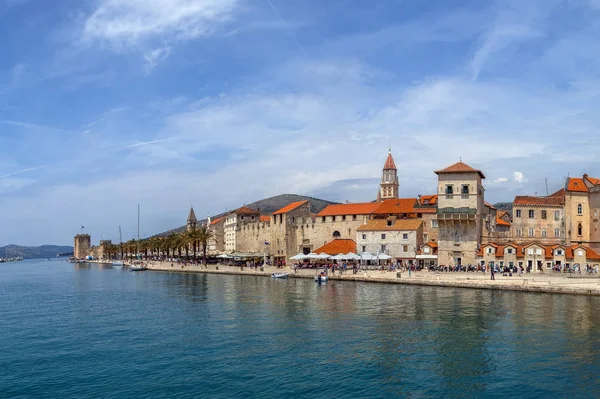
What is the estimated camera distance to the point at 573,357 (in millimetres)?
23172

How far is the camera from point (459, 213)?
59125 millimetres

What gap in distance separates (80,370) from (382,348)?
45.7 feet

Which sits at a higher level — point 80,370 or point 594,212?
point 594,212

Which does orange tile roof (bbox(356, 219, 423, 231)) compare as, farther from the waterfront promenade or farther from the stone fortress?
the waterfront promenade

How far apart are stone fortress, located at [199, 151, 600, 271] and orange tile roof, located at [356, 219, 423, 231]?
129 mm

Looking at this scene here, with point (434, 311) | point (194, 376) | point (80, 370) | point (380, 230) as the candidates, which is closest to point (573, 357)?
point (434, 311)

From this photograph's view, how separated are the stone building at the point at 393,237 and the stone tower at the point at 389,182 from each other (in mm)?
30301

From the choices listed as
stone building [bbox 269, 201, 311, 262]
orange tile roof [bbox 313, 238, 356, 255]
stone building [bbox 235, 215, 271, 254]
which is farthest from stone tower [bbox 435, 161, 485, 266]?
stone building [bbox 235, 215, 271, 254]

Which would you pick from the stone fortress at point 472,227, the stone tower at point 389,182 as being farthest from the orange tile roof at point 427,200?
the stone tower at point 389,182

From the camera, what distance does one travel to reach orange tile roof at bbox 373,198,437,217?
6975 centimetres

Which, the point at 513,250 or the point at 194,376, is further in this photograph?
the point at 513,250

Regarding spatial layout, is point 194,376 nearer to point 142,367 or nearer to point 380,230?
point 142,367

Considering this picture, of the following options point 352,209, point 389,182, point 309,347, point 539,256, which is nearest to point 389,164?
point 389,182

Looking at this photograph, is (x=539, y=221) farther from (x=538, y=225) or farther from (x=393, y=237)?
(x=393, y=237)
